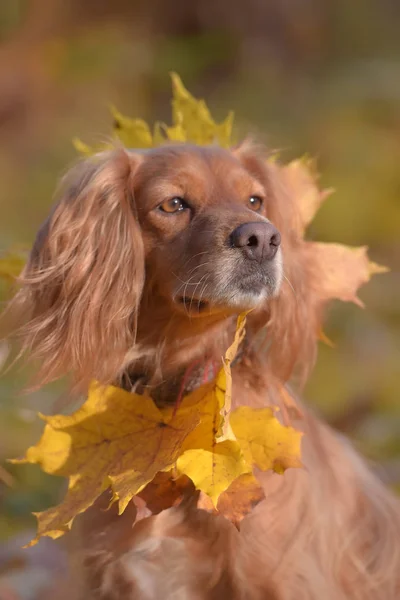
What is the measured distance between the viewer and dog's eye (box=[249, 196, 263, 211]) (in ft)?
7.87

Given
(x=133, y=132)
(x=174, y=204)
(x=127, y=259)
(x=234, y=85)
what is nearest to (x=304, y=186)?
(x=133, y=132)

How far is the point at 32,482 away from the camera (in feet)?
12.8

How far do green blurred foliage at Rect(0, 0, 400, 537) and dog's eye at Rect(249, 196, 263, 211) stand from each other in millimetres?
5216

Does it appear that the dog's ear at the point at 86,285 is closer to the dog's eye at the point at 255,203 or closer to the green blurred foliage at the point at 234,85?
the dog's eye at the point at 255,203

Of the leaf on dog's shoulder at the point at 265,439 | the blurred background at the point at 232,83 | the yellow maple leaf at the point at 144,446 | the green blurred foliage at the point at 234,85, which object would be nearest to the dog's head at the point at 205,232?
the yellow maple leaf at the point at 144,446

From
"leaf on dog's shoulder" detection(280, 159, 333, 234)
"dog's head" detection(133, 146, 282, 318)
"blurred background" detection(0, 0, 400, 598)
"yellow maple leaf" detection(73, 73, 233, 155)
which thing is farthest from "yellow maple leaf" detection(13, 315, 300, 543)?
"blurred background" detection(0, 0, 400, 598)

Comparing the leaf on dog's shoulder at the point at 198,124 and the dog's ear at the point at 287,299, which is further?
the leaf on dog's shoulder at the point at 198,124

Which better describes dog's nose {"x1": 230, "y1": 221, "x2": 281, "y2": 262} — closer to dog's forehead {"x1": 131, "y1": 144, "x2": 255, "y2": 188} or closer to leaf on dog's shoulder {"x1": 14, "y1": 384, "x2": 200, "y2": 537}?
dog's forehead {"x1": 131, "y1": 144, "x2": 255, "y2": 188}

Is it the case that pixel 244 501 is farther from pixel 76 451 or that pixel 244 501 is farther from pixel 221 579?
pixel 76 451

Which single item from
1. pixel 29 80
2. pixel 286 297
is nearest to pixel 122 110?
pixel 29 80

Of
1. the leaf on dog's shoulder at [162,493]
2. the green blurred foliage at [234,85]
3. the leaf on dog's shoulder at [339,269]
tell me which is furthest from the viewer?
the green blurred foliage at [234,85]

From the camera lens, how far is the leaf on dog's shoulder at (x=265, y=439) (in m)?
2.06

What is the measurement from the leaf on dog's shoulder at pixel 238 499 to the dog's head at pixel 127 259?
430mm

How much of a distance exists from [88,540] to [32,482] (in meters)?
1.61
